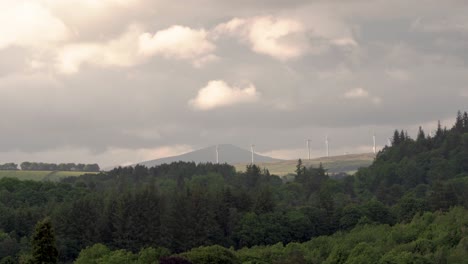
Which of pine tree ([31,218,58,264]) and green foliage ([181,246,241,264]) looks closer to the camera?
→ pine tree ([31,218,58,264])

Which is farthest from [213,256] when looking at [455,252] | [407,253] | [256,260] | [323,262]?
[455,252]

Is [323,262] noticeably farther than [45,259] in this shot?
Yes

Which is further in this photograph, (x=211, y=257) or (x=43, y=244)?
(x=211, y=257)

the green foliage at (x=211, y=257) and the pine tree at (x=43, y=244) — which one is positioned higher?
the pine tree at (x=43, y=244)

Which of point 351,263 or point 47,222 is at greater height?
point 47,222

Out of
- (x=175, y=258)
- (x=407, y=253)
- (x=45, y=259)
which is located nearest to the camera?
(x=45, y=259)

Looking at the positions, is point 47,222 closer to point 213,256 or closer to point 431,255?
point 213,256

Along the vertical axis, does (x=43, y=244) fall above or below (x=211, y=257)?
above

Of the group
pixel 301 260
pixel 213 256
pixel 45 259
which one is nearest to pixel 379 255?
pixel 301 260

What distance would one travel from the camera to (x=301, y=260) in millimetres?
184000

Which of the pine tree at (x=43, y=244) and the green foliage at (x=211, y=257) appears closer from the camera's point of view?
the pine tree at (x=43, y=244)

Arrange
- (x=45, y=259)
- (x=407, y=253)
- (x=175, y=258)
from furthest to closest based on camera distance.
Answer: (x=407, y=253) < (x=175, y=258) < (x=45, y=259)

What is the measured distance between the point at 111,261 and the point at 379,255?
5895cm

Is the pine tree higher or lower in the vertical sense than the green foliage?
higher
